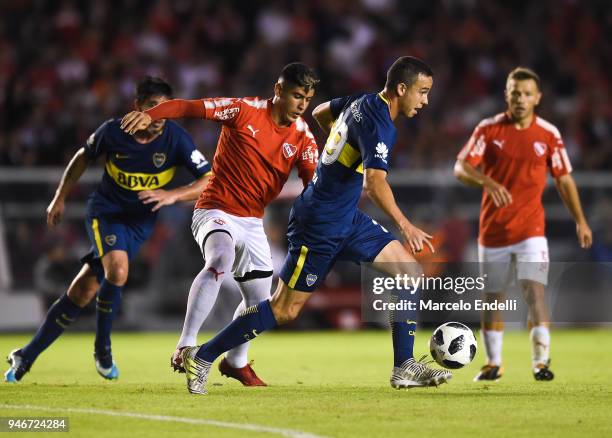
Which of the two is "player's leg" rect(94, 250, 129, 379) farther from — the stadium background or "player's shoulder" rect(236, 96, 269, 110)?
the stadium background

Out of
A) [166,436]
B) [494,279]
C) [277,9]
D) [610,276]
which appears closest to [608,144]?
[610,276]

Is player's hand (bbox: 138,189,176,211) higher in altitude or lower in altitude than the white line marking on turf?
higher

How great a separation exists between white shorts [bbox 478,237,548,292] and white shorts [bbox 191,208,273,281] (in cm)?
234

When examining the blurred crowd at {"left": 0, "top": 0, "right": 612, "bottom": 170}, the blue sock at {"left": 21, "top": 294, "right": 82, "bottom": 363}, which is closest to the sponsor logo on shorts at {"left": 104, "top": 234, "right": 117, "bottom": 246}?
the blue sock at {"left": 21, "top": 294, "right": 82, "bottom": 363}

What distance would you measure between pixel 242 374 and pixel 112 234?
5.34 feet

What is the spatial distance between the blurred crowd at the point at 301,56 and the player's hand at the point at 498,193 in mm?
8537

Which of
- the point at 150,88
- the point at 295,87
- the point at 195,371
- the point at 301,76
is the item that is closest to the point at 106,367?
the point at 195,371

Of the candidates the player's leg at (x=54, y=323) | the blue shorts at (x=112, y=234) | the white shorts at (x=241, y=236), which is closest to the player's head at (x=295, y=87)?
the white shorts at (x=241, y=236)

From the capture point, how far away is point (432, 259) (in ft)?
56.0

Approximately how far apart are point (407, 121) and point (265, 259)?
1104 centimetres

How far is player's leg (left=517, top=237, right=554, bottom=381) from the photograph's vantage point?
9.51m

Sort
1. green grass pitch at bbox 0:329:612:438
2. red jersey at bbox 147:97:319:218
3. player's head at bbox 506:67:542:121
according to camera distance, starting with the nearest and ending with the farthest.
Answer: green grass pitch at bbox 0:329:612:438 < red jersey at bbox 147:97:319:218 < player's head at bbox 506:67:542:121

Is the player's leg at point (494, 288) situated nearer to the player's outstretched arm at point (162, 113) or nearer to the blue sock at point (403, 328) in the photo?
the blue sock at point (403, 328)

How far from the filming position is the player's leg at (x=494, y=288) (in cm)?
991
